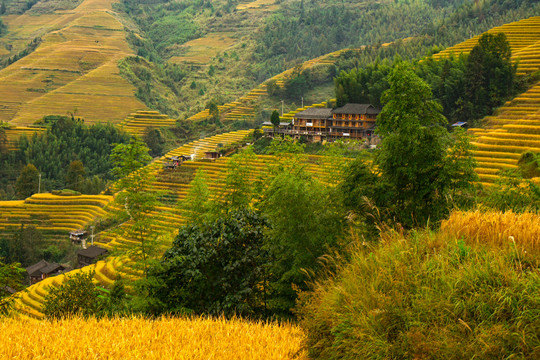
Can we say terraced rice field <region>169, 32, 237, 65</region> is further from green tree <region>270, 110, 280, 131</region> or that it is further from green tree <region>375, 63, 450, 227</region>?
green tree <region>375, 63, 450, 227</region>

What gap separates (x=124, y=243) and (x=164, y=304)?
203 inches

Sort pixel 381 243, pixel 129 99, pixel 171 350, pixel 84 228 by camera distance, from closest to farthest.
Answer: pixel 171 350
pixel 381 243
pixel 84 228
pixel 129 99

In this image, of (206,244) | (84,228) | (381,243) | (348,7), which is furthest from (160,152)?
(348,7)

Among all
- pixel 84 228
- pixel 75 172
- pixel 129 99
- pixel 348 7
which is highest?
pixel 348 7

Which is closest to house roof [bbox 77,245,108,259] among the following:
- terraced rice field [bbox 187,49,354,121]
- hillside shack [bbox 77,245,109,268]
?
hillside shack [bbox 77,245,109,268]

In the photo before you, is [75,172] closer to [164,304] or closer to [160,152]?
[160,152]

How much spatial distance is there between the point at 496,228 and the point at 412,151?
348cm

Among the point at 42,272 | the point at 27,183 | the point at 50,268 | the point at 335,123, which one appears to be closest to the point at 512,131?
the point at 335,123

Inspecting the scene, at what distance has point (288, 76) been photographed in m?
70.7

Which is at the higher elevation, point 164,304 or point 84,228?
point 164,304

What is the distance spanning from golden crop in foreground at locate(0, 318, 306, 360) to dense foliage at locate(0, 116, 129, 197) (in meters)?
43.7

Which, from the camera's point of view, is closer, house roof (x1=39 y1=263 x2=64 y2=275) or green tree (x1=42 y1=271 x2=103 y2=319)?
green tree (x1=42 y1=271 x2=103 y2=319)

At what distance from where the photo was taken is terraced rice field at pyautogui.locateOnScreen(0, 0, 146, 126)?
2908 inches

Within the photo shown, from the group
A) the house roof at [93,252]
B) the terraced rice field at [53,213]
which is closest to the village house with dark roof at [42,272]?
the house roof at [93,252]
